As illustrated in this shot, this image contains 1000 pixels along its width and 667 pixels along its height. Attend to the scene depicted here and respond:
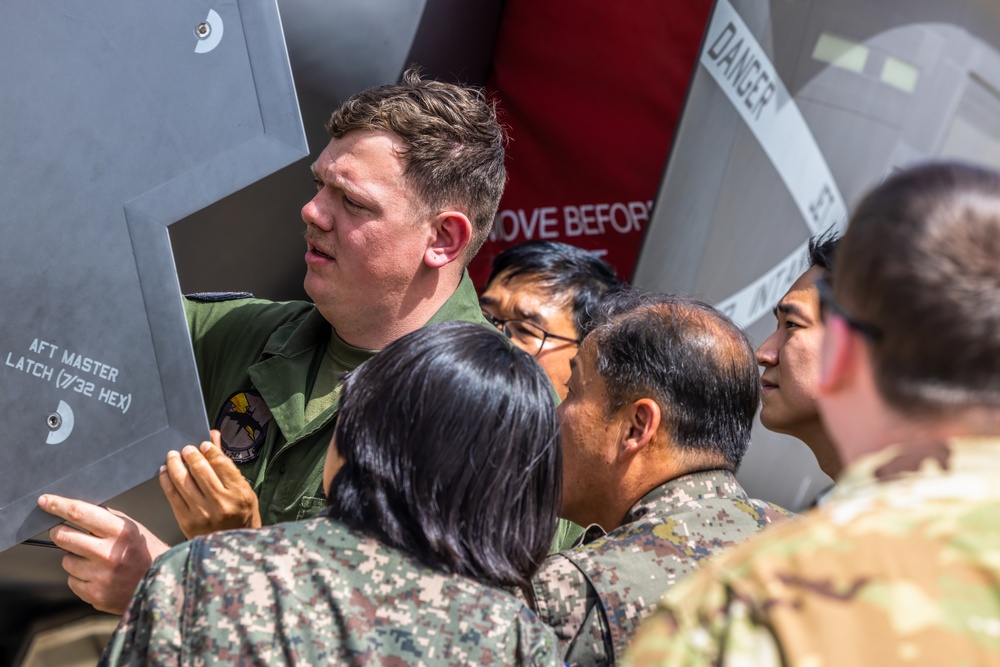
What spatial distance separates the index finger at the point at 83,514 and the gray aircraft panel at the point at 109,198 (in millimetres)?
30

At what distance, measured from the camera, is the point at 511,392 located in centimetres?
135

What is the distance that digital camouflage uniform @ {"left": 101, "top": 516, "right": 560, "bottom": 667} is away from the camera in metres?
1.23

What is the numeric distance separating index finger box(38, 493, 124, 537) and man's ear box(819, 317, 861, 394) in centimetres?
119

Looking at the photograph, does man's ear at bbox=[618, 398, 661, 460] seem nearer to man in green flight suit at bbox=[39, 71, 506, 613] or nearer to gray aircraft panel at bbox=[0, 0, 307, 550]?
man in green flight suit at bbox=[39, 71, 506, 613]

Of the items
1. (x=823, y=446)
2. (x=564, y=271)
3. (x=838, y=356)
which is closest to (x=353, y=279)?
(x=823, y=446)

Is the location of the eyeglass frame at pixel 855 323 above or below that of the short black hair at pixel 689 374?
above

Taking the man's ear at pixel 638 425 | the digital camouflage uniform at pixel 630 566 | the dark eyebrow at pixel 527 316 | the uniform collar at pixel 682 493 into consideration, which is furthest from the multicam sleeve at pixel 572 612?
the dark eyebrow at pixel 527 316

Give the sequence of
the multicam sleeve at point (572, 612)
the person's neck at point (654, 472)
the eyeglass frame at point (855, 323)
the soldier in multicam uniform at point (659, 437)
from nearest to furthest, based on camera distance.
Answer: the eyeglass frame at point (855, 323), the multicam sleeve at point (572, 612), the soldier in multicam uniform at point (659, 437), the person's neck at point (654, 472)

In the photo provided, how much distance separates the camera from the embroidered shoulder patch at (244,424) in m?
2.13

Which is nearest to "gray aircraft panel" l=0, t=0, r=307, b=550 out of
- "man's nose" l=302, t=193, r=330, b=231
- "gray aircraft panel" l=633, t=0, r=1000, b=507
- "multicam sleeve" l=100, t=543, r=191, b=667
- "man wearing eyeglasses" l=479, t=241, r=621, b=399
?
"man's nose" l=302, t=193, r=330, b=231

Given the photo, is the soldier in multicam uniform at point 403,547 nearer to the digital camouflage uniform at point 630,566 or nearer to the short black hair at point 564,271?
the digital camouflage uniform at point 630,566

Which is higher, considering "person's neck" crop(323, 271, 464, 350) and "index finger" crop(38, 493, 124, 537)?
"person's neck" crop(323, 271, 464, 350)

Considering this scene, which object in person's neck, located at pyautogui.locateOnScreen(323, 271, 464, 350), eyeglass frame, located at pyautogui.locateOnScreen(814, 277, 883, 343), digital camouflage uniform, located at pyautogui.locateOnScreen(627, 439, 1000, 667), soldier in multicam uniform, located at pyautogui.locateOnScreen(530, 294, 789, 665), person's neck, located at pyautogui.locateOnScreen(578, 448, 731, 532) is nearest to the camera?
digital camouflage uniform, located at pyautogui.locateOnScreen(627, 439, 1000, 667)

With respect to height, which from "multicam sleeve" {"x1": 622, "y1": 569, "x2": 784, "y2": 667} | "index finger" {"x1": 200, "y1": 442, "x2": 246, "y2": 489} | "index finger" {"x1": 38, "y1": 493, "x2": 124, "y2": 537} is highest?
"multicam sleeve" {"x1": 622, "y1": 569, "x2": 784, "y2": 667}
